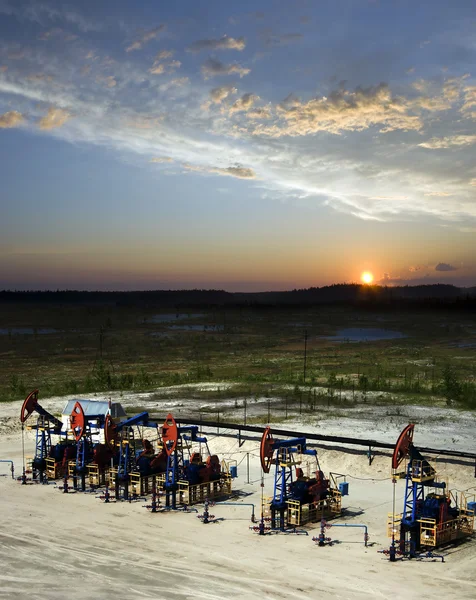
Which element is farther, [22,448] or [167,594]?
[22,448]

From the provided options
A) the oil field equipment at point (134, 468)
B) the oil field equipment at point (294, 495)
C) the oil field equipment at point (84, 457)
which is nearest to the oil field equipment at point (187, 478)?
the oil field equipment at point (134, 468)

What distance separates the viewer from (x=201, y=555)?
1113 inches

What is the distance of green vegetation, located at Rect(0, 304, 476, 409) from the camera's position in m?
→ 71.3

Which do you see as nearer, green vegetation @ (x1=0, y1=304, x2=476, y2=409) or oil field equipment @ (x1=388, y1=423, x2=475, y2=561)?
oil field equipment @ (x1=388, y1=423, x2=475, y2=561)

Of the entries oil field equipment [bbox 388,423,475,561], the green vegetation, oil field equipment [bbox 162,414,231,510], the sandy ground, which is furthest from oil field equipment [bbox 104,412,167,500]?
the green vegetation

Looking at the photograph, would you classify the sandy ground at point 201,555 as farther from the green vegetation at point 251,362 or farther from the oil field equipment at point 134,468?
the green vegetation at point 251,362

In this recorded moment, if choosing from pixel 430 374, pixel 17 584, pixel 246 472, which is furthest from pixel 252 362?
pixel 17 584

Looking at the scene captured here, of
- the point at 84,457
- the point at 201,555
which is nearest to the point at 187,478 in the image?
the point at 84,457

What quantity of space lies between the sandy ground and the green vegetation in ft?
96.5

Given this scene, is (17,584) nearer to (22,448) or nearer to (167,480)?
(167,480)

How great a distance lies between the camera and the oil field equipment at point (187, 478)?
1404 inches

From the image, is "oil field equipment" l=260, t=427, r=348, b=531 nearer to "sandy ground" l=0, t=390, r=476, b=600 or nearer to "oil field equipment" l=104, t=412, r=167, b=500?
"sandy ground" l=0, t=390, r=476, b=600

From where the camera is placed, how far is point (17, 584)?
2542cm

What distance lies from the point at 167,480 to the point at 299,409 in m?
26.9
